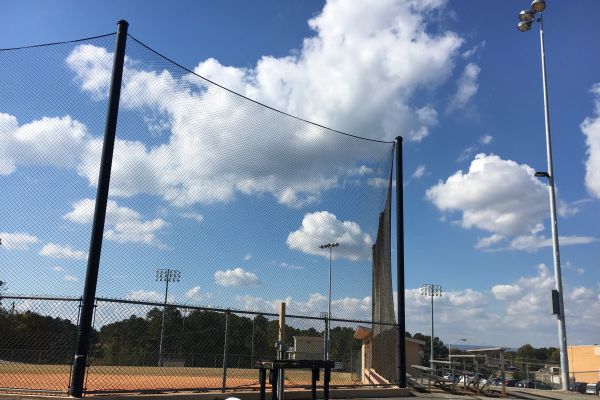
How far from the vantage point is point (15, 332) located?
10.1 m

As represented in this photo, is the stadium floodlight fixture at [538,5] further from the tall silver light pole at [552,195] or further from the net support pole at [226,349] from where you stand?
the net support pole at [226,349]


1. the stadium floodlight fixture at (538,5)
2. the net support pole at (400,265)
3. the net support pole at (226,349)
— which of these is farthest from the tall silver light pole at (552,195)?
the net support pole at (226,349)

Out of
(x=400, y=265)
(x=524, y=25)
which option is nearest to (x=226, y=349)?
(x=400, y=265)

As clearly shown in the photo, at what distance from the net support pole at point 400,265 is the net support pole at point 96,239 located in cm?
707

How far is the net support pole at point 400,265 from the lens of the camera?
480 inches

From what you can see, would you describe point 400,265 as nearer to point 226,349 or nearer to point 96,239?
point 226,349

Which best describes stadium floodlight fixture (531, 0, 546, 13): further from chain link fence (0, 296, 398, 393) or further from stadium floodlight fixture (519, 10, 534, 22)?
chain link fence (0, 296, 398, 393)

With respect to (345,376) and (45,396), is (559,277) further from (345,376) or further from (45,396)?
(45,396)

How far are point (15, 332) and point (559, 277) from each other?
47.1 feet

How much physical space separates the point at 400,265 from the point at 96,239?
7.30m

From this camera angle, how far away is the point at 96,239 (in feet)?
26.8

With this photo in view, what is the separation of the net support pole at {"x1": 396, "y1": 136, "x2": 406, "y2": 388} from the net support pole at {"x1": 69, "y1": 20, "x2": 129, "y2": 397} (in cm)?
707

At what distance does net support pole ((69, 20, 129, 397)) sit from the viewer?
785 cm

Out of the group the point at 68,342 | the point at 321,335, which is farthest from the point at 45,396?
the point at 321,335
